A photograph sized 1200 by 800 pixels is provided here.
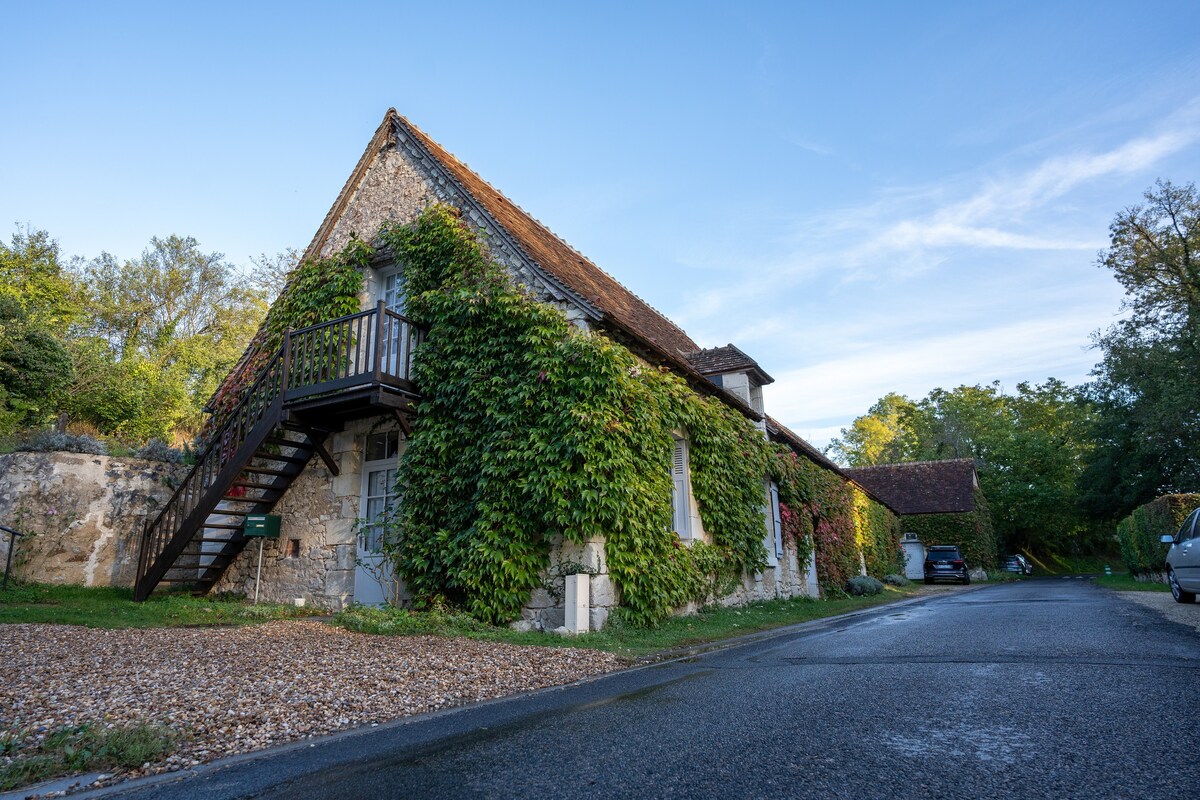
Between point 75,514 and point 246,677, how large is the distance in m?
9.53

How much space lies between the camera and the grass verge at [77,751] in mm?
2908

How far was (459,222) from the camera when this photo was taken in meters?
10.8

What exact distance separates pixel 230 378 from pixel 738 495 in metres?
9.96

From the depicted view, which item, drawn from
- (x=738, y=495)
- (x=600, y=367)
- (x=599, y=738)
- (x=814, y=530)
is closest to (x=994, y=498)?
(x=814, y=530)

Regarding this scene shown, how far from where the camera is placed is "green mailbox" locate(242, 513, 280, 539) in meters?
10.5

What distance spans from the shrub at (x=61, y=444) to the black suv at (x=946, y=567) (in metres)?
28.2

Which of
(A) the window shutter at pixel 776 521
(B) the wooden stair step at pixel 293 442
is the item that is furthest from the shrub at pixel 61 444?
(A) the window shutter at pixel 776 521

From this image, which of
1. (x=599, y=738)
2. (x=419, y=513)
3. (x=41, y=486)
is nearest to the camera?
(x=599, y=738)

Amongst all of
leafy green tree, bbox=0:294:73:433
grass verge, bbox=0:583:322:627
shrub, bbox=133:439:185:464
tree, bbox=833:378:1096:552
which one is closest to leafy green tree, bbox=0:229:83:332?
leafy green tree, bbox=0:294:73:433

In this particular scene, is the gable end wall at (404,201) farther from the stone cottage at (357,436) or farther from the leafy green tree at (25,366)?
the leafy green tree at (25,366)

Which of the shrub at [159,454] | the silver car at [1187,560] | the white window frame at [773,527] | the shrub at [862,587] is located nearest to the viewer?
the silver car at [1187,560]

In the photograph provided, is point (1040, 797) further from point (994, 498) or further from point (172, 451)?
point (994, 498)

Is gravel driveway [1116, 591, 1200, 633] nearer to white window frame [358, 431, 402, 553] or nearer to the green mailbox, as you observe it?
white window frame [358, 431, 402, 553]

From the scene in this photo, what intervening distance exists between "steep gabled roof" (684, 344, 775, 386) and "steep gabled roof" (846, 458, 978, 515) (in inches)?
788
